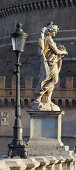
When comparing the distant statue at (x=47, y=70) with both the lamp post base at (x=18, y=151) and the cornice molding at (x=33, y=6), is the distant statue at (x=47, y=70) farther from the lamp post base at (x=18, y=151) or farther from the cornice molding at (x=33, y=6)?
the cornice molding at (x=33, y=6)

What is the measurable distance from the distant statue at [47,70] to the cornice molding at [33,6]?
3848 cm

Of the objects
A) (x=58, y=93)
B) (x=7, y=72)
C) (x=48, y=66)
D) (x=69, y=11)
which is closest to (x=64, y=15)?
(x=69, y=11)

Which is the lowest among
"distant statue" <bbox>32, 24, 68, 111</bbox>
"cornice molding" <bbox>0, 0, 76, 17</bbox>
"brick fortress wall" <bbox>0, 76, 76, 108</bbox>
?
"brick fortress wall" <bbox>0, 76, 76, 108</bbox>

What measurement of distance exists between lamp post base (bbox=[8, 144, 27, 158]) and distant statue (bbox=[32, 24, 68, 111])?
1041 millimetres

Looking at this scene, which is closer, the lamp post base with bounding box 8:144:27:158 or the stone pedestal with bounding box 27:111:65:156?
the lamp post base with bounding box 8:144:27:158

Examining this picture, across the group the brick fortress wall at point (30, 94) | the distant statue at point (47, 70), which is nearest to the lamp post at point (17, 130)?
the distant statue at point (47, 70)

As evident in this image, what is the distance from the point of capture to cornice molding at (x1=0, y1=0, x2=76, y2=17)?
188 ft

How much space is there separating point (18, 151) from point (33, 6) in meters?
41.7

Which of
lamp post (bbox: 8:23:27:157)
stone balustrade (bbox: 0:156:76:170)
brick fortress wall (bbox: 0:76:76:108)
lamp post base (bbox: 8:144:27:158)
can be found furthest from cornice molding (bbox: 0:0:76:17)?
lamp post base (bbox: 8:144:27:158)

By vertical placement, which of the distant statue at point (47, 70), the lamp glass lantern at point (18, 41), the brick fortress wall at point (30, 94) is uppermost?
the lamp glass lantern at point (18, 41)

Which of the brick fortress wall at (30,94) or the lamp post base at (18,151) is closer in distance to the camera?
the lamp post base at (18,151)

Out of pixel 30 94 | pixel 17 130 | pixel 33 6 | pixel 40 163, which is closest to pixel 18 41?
pixel 17 130

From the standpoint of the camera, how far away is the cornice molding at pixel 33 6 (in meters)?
57.2

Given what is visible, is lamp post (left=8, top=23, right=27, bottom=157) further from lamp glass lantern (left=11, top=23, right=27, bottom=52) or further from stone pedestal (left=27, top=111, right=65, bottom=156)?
stone pedestal (left=27, top=111, right=65, bottom=156)
